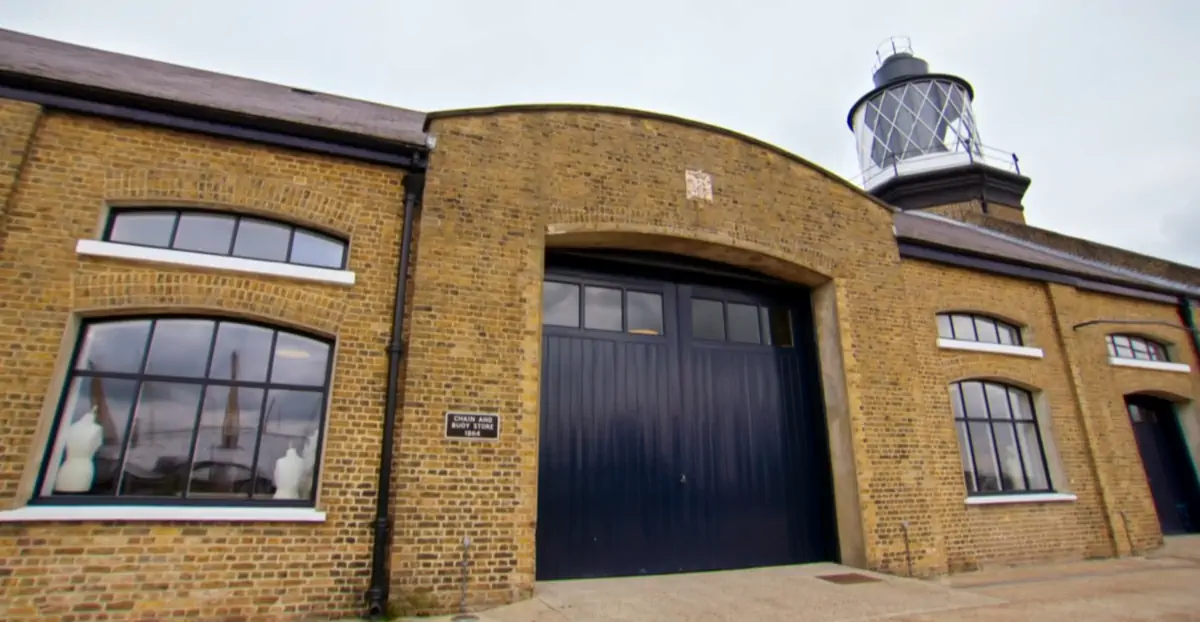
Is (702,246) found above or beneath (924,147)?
beneath

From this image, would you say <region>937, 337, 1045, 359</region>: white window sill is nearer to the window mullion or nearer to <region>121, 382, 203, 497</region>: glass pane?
the window mullion

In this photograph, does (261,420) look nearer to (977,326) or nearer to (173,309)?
(173,309)

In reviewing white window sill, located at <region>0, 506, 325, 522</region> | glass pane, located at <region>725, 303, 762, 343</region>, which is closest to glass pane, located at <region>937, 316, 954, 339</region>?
glass pane, located at <region>725, 303, 762, 343</region>

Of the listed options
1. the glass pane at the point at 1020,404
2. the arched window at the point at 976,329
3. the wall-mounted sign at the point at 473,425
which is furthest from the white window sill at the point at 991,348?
the wall-mounted sign at the point at 473,425

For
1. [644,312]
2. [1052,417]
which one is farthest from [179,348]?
[1052,417]

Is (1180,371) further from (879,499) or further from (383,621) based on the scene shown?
(383,621)

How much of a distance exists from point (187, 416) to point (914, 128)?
23.7 metres

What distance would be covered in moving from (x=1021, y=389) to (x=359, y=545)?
1037cm

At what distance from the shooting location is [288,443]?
18.4 feet

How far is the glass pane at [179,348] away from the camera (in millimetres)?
5387

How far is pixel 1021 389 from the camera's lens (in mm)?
9625

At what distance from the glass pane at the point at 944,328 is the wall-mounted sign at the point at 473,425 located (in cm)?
745

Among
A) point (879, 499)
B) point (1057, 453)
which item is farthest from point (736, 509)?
point (1057, 453)

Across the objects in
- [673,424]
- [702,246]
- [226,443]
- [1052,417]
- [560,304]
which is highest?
[702,246]
